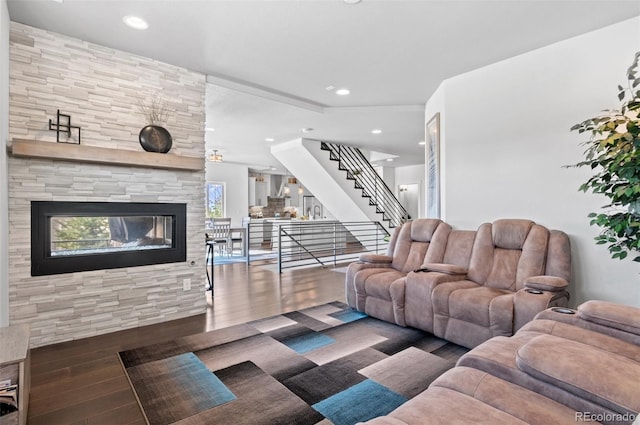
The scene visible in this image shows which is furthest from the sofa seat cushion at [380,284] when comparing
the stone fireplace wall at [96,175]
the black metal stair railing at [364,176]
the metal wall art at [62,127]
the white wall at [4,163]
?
the black metal stair railing at [364,176]

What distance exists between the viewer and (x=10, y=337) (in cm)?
184

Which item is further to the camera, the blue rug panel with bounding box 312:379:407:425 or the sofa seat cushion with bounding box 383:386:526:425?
the blue rug panel with bounding box 312:379:407:425

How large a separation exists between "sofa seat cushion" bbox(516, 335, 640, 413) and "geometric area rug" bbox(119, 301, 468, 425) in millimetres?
942

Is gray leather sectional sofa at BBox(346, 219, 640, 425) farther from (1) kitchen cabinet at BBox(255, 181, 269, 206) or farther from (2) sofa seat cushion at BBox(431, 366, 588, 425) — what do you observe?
(1) kitchen cabinet at BBox(255, 181, 269, 206)

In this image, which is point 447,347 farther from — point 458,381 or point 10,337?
point 10,337

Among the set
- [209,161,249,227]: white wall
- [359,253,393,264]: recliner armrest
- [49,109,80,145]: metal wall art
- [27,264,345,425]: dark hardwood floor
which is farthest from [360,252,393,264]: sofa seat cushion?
[209,161,249,227]: white wall

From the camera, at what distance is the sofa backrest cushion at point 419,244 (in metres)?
3.64

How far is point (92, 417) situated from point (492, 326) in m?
2.78

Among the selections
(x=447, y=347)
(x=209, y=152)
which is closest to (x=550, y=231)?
(x=447, y=347)

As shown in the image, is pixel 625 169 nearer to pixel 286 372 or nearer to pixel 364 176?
pixel 286 372

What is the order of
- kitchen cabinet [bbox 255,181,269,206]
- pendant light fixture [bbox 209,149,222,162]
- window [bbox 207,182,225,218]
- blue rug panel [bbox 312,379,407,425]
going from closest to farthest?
blue rug panel [bbox 312,379,407,425] < pendant light fixture [bbox 209,149,222,162] < window [bbox 207,182,225,218] < kitchen cabinet [bbox 255,181,269,206]

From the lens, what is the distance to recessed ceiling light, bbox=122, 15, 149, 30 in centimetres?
271

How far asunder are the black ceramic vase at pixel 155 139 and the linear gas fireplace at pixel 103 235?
1.95ft

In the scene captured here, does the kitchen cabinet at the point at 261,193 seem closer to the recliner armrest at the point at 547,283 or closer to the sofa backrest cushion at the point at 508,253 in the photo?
the sofa backrest cushion at the point at 508,253
